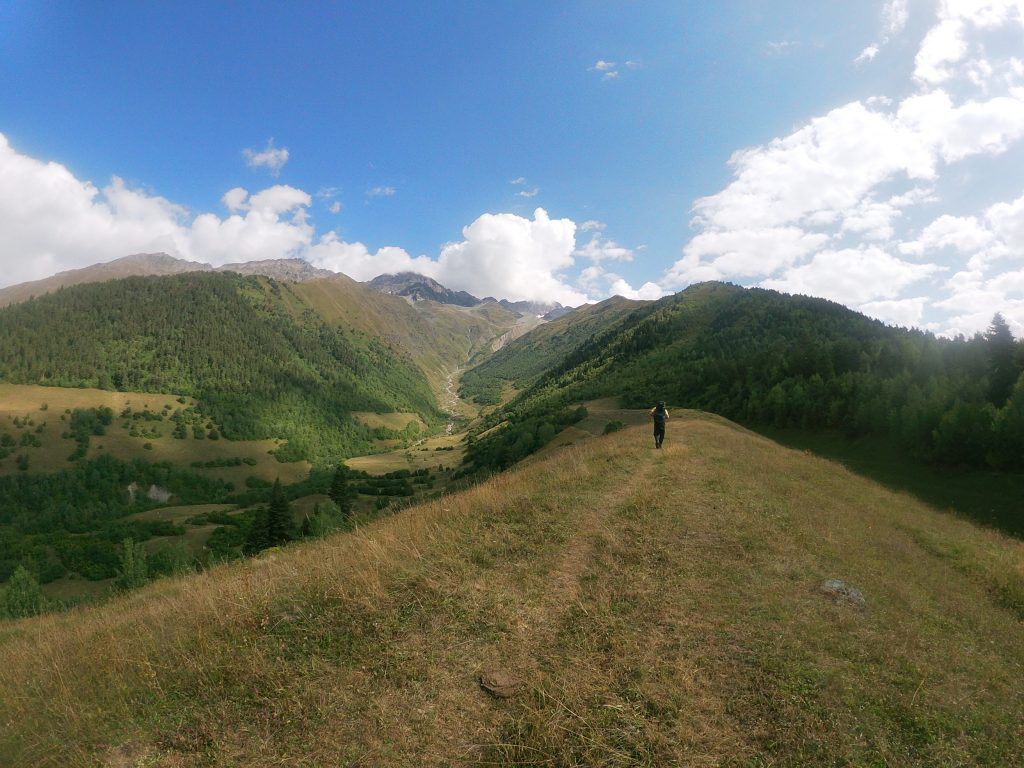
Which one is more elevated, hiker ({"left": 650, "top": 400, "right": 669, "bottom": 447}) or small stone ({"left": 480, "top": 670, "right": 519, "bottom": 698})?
hiker ({"left": 650, "top": 400, "right": 669, "bottom": 447})

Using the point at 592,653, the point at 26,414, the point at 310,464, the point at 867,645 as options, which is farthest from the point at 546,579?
the point at 26,414

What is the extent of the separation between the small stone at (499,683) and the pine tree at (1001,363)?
6587cm

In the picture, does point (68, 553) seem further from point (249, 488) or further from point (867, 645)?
point (867, 645)

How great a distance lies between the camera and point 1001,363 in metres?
50.9

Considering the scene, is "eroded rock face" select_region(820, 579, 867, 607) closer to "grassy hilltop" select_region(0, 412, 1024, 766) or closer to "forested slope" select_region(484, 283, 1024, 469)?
"grassy hilltop" select_region(0, 412, 1024, 766)

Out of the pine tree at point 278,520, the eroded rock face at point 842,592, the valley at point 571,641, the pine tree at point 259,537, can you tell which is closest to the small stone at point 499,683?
the valley at point 571,641

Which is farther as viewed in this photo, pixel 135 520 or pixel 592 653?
pixel 135 520

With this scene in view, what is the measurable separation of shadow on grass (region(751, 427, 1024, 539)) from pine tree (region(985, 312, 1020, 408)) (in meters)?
11.0

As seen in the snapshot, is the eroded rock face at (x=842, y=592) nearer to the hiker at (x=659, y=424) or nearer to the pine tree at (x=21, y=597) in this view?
the hiker at (x=659, y=424)

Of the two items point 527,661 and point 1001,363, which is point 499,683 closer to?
point 527,661

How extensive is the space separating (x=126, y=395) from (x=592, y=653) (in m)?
258

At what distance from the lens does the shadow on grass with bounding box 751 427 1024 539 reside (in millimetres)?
36469

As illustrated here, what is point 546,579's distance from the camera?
9195mm

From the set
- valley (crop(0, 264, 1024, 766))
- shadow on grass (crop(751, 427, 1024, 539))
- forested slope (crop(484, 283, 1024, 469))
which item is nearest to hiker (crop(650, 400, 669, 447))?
valley (crop(0, 264, 1024, 766))
